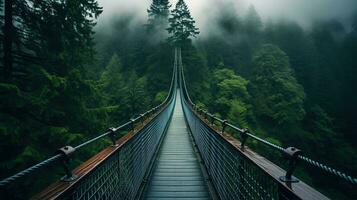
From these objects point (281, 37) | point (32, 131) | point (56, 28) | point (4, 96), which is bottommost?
point (32, 131)

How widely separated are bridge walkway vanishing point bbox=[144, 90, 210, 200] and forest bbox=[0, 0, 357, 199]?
227 cm

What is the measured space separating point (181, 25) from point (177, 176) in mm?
36391

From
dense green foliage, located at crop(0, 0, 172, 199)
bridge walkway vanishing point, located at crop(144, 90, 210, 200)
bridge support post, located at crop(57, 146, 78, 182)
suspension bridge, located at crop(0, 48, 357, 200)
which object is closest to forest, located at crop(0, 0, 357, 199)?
dense green foliage, located at crop(0, 0, 172, 199)

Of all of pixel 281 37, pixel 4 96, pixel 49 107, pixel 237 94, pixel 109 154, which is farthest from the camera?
pixel 281 37

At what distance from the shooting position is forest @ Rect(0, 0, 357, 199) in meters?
5.72

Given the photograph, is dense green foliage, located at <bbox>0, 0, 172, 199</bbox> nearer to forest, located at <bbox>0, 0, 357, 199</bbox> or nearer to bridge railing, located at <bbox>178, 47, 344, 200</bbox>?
forest, located at <bbox>0, 0, 357, 199</bbox>

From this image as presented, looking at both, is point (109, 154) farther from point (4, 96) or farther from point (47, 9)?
point (47, 9)

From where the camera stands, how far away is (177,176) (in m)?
4.45

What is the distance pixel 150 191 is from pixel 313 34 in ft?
236

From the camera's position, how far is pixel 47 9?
6777 mm

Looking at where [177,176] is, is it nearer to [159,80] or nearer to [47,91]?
[47,91]

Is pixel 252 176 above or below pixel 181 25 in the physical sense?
below

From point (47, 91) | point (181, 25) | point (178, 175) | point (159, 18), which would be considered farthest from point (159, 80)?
point (178, 175)

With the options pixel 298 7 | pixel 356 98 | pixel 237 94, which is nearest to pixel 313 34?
pixel 356 98
